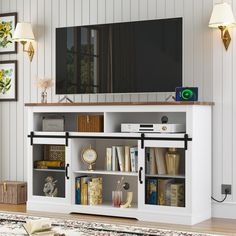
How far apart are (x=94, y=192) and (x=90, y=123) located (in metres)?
0.63

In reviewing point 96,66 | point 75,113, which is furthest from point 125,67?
point 75,113

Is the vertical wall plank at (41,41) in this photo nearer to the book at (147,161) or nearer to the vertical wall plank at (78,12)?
the vertical wall plank at (78,12)

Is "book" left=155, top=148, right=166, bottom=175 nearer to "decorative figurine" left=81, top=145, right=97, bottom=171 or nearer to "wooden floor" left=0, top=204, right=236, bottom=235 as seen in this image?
"wooden floor" left=0, top=204, right=236, bottom=235

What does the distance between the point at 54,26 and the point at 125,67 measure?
110 centimetres

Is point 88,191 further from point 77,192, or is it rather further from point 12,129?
point 12,129

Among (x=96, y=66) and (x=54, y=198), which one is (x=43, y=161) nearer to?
(x=54, y=198)

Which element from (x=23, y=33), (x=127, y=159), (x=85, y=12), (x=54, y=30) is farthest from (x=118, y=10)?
(x=127, y=159)

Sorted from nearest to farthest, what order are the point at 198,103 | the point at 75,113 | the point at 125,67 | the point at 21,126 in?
the point at 198,103 → the point at 125,67 → the point at 75,113 → the point at 21,126

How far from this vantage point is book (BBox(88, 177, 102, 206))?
565 cm

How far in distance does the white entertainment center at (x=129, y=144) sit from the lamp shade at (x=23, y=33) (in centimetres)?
77

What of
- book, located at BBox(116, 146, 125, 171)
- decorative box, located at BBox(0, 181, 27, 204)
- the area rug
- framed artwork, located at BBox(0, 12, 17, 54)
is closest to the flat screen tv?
book, located at BBox(116, 146, 125, 171)

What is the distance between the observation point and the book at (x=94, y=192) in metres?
5.65

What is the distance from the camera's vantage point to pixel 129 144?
5746 millimetres

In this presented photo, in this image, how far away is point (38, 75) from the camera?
6.46m
